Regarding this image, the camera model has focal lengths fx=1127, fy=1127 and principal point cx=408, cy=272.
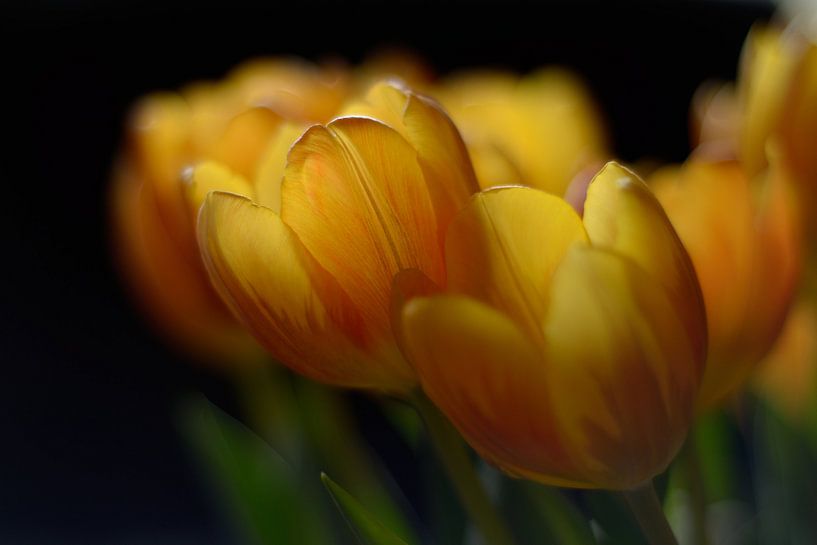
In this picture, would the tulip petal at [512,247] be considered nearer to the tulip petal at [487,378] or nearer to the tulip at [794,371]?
the tulip petal at [487,378]

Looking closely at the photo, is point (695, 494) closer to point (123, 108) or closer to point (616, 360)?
point (616, 360)

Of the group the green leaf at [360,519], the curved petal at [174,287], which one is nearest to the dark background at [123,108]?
the curved petal at [174,287]

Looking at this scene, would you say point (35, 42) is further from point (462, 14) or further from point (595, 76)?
point (595, 76)

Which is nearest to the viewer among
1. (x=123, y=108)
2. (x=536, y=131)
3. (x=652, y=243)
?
(x=652, y=243)

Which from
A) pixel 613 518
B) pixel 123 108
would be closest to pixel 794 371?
pixel 613 518

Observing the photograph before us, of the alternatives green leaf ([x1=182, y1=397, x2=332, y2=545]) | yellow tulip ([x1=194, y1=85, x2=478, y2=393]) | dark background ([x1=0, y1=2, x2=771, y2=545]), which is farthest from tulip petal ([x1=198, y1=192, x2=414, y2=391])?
dark background ([x1=0, y1=2, x2=771, y2=545])

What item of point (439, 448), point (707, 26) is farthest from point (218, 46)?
point (439, 448)

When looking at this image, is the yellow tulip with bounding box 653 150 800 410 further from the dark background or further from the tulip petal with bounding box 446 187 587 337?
the dark background
